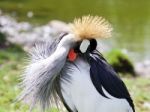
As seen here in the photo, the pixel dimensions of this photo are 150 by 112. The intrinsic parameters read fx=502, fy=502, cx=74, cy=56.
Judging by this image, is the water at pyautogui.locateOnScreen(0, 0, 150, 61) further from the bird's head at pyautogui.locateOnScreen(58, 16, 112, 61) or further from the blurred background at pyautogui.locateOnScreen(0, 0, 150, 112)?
the bird's head at pyautogui.locateOnScreen(58, 16, 112, 61)

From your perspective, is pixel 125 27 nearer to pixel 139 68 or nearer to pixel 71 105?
pixel 139 68

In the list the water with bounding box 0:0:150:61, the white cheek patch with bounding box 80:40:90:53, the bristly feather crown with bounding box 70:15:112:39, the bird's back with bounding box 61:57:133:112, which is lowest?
the water with bounding box 0:0:150:61

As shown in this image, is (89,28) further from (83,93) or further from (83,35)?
(83,93)

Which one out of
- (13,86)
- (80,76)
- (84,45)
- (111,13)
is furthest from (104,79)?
(111,13)

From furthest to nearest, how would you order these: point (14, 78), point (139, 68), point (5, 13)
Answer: point (5, 13) → point (139, 68) → point (14, 78)

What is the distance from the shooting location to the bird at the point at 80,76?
3.61m

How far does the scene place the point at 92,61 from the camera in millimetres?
3689

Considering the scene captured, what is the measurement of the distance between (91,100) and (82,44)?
0.41 m

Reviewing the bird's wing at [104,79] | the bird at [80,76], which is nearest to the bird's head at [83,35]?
the bird at [80,76]

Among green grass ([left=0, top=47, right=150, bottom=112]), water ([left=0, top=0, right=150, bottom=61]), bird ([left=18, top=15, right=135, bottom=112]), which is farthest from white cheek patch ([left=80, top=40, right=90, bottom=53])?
water ([left=0, top=0, right=150, bottom=61])

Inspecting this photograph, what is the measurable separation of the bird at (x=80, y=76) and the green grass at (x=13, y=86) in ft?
6.59

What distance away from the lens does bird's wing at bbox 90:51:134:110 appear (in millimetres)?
3625

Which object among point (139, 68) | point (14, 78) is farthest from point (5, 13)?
point (14, 78)

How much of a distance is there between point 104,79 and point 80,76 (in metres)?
0.18
